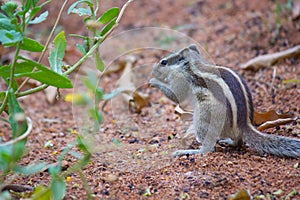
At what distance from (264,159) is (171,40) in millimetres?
3037

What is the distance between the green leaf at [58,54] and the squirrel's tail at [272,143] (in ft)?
4.67

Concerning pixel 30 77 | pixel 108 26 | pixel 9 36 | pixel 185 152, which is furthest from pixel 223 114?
pixel 9 36

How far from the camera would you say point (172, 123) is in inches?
182

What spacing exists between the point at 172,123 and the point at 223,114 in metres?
Result: 0.92

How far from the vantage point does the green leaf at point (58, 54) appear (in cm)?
338

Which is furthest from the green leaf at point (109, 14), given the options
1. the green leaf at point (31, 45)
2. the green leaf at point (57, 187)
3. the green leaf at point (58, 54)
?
the green leaf at point (57, 187)

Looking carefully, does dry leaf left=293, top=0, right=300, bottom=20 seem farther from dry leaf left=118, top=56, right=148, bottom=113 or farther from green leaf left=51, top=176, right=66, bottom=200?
green leaf left=51, top=176, right=66, bottom=200

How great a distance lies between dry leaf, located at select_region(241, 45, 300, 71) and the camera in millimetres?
5215

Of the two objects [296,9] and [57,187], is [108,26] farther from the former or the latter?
[296,9]

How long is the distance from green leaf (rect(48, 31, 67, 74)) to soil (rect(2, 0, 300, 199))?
623 mm

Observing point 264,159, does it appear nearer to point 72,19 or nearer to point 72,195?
point 72,195

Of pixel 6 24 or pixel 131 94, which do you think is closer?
pixel 6 24

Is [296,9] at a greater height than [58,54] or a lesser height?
greater

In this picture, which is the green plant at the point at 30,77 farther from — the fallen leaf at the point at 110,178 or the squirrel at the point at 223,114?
the squirrel at the point at 223,114
